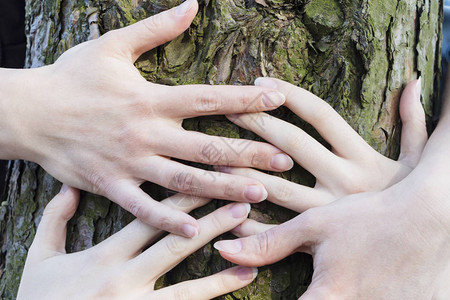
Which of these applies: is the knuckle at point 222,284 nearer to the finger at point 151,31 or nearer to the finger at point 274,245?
the finger at point 274,245

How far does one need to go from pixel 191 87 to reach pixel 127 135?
0.24 meters

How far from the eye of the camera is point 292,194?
1.13 meters

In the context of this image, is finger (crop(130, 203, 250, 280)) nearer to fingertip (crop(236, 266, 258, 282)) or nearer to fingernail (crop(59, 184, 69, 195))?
fingertip (crop(236, 266, 258, 282))

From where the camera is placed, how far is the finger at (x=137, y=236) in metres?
1.17

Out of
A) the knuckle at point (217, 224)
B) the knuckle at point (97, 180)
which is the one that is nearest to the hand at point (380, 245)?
the knuckle at point (217, 224)

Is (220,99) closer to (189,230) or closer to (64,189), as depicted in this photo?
(189,230)

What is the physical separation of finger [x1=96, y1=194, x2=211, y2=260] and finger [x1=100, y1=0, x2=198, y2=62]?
483mm

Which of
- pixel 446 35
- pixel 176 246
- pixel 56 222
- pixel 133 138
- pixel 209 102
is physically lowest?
pixel 56 222

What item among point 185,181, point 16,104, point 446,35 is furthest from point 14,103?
point 446,35

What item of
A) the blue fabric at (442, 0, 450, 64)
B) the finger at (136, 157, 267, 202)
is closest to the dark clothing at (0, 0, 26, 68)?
the finger at (136, 157, 267, 202)

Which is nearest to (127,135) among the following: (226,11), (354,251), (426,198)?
(226,11)

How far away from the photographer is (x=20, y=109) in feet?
3.86

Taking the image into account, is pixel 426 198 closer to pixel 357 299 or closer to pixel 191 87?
pixel 357 299

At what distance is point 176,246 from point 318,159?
492 millimetres
